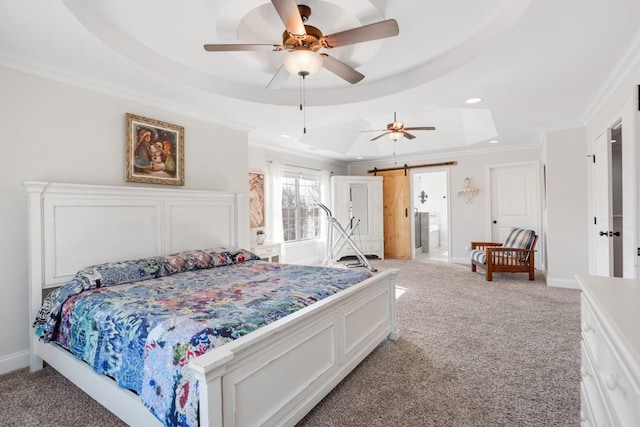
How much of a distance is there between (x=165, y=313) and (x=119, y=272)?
3.69 ft

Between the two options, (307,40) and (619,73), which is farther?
(619,73)

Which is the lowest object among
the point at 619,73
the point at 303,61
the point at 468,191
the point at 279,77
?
the point at 468,191

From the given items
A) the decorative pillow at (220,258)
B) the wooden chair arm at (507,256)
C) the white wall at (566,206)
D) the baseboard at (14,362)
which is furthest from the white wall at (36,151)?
the white wall at (566,206)

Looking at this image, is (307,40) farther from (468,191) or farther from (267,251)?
(468,191)

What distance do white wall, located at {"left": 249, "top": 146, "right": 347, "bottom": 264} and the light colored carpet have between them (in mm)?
3003

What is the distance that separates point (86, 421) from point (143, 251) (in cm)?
156

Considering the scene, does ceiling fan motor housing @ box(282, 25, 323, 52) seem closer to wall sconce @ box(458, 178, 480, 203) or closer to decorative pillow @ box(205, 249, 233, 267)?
decorative pillow @ box(205, 249, 233, 267)

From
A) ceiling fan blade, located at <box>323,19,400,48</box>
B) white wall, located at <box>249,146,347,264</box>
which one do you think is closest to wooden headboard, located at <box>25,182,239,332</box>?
white wall, located at <box>249,146,347,264</box>

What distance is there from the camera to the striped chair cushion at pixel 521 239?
4996 mm

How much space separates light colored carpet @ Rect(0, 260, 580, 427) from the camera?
1.80 m

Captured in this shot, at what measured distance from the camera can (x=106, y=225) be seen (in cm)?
280

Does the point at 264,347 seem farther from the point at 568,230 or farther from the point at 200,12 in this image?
the point at 568,230

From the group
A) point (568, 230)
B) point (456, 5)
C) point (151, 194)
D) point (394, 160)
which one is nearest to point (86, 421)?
point (151, 194)

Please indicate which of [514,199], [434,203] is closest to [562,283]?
[514,199]
